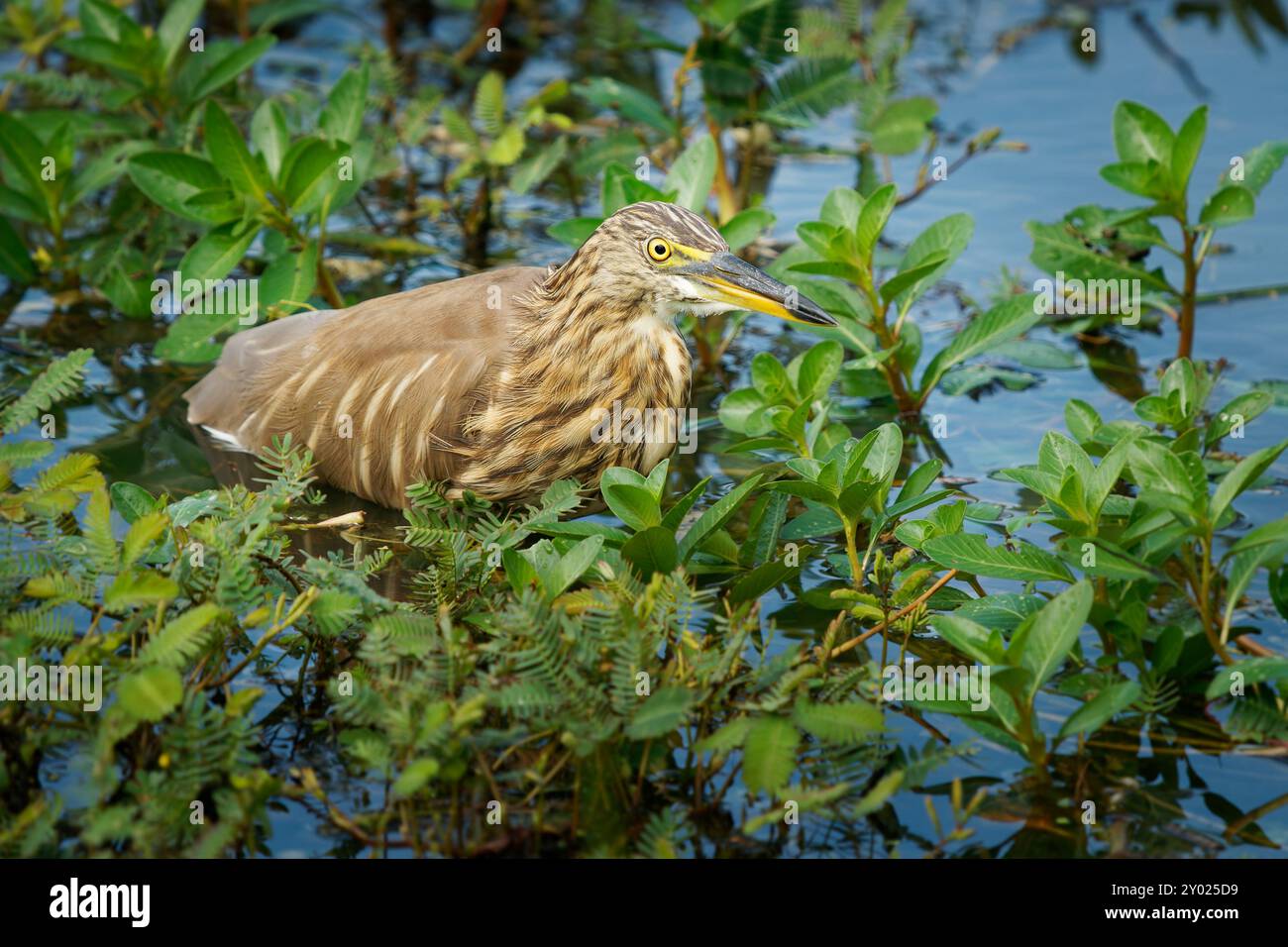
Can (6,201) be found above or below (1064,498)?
above

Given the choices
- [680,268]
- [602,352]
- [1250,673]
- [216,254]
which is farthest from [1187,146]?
[216,254]

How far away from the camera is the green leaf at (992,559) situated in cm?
435

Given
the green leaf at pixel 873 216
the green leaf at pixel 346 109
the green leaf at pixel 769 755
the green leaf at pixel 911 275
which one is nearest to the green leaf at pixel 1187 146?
the green leaf at pixel 911 275

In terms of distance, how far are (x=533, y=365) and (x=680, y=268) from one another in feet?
2.05

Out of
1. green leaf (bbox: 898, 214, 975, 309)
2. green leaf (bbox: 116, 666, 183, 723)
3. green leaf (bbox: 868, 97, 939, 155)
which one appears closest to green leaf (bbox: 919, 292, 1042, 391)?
green leaf (bbox: 898, 214, 975, 309)

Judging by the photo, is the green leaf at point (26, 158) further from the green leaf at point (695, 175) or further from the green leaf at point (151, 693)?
the green leaf at point (151, 693)

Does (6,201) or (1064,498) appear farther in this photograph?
(6,201)

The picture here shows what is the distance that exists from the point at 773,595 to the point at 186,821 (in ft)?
6.98

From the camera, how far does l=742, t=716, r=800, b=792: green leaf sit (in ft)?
12.1

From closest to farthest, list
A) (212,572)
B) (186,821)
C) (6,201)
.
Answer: (186,821) → (212,572) → (6,201)
